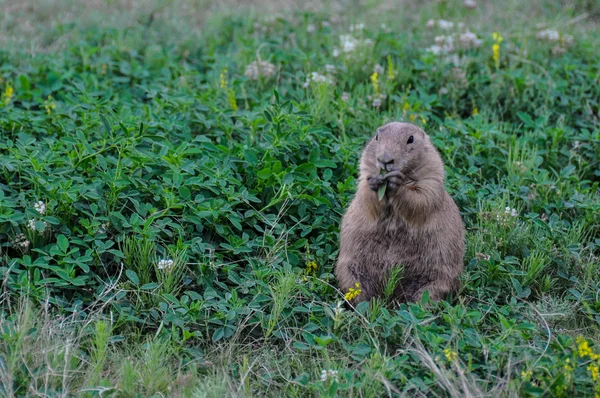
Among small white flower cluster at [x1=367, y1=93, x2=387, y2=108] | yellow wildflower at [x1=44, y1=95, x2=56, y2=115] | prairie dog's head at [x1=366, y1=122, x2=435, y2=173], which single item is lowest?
small white flower cluster at [x1=367, y1=93, x2=387, y2=108]

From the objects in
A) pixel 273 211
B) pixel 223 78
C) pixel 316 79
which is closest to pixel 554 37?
pixel 316 79

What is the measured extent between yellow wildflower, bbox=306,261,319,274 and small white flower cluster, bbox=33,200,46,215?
1.68 metres

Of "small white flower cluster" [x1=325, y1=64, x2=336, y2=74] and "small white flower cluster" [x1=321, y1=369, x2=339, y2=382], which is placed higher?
"small white flower cluster" [x1=325, y1=64, x2=336, y2=74]

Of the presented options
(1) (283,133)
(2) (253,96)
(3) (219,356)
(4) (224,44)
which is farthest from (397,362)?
(4) (224,44)

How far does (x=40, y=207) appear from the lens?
4980 millimetres

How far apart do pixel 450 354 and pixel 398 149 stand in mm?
1348

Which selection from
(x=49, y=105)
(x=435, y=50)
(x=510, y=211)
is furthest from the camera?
(x=435, y=50)

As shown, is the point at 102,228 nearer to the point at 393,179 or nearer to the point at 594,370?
the point at 393,179

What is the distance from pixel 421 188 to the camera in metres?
4.84

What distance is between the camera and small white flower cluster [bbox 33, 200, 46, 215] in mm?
4953

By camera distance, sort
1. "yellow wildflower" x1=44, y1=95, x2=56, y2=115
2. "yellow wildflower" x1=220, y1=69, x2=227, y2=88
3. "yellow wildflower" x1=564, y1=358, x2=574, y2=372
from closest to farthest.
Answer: "yellow wildflower" x1=564, y1=358, x2=574, y2=372, "yellow wildflower" x1=44, y1=95, x2=56, y2=115, "yellow wildflower" x1=220, y1=69, x2=227, y2=88

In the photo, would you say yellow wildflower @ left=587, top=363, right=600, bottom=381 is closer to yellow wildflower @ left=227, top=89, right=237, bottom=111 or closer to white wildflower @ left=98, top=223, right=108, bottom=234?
white wildflower @ left=98, top=223, right=108, bottom=234

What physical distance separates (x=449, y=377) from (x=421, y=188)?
128cm

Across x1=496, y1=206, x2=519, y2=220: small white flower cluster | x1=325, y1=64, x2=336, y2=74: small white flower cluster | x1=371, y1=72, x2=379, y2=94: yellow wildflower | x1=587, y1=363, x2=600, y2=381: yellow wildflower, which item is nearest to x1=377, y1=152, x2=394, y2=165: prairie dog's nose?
x1=496, y1=206, x2=519, y2=220: small white flower cluster
